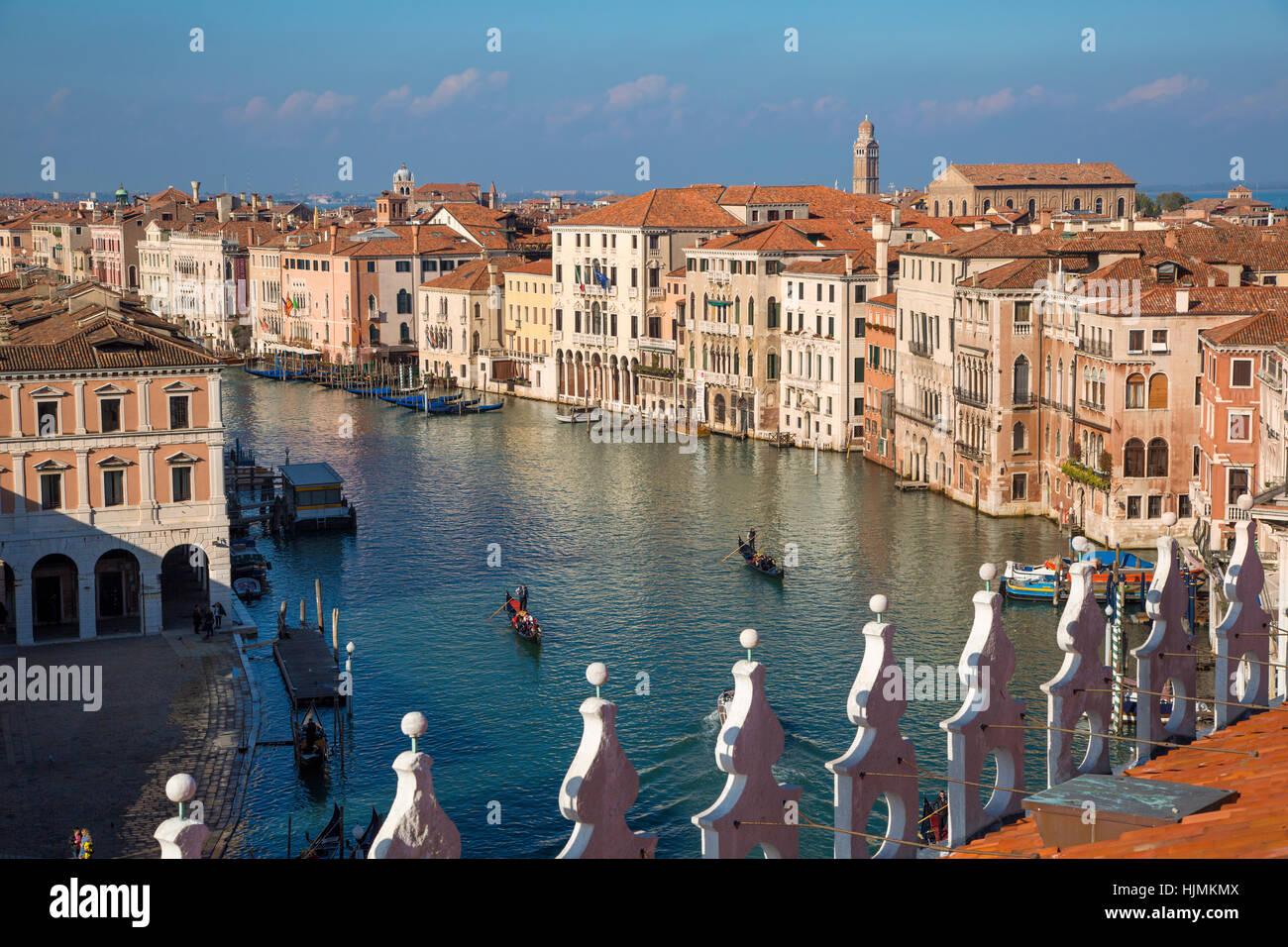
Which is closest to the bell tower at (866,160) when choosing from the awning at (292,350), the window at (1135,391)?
the awning at (292,350)

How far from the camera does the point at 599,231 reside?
244ft

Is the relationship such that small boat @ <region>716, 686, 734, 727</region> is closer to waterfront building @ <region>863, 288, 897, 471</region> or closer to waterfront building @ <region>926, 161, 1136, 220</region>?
waterfront building @ <region>863, 288, 897, 471</region>

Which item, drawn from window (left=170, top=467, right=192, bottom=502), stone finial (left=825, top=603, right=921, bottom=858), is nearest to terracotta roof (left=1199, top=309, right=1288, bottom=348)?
window (left=170, top=467, right=192, bottom=502)

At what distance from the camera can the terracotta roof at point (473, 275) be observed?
271ft

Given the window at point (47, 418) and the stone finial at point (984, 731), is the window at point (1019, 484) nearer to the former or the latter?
the window at point (47, 418)

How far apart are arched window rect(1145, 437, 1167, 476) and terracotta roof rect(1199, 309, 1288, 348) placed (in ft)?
11.1

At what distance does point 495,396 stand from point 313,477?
34.8 meters

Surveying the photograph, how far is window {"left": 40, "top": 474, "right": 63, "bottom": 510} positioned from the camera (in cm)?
2950

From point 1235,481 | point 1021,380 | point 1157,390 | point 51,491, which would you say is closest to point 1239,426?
point 1235,481

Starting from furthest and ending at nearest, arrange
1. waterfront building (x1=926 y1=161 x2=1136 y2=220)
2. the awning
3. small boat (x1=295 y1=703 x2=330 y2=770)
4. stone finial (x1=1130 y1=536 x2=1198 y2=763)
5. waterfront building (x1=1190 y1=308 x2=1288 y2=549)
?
waterfront building (x1=926 y1=161 x2=1136 y2=220), the awning, waterfront building (x1=1190 y1=308 x2=1288 y2=549), small boat (x1=295 y1=703 x2=330 y2=770), stone finial (x1=1130 y1=536 x2=1198 y2=763)

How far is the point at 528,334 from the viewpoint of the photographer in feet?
263

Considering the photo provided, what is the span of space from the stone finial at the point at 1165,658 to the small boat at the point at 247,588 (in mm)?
28796
